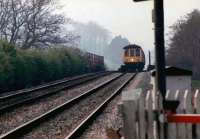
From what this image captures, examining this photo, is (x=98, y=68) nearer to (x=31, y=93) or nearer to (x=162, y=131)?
(x=31, y=93)

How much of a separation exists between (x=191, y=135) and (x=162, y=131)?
0.40 metres

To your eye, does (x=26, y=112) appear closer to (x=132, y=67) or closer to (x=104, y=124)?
(x=104, y=124)

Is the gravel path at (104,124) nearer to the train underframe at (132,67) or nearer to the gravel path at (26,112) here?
the gravel path at (26,112)

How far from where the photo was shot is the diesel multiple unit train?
58.3 meters

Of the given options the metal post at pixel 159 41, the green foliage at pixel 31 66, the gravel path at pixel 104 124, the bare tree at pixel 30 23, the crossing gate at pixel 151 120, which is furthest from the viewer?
the bare tree at pixel 30 23

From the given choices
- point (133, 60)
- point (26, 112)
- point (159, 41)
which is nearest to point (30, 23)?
point (133, 60)

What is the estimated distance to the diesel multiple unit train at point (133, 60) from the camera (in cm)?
5834

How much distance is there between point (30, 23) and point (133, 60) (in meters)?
12.7

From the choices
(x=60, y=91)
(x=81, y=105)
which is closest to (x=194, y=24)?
(x=60, y=91)

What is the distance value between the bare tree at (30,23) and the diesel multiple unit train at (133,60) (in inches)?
329


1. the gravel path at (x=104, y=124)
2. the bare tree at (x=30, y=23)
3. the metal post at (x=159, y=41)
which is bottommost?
the gravel path at (x=104, y=124)

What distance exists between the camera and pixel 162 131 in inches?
245

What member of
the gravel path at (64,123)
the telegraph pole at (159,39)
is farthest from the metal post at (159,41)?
the gravel path at (64,123)

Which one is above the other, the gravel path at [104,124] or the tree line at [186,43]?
the tree line at [186,43]
